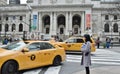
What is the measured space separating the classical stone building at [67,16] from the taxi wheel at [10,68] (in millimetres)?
78542

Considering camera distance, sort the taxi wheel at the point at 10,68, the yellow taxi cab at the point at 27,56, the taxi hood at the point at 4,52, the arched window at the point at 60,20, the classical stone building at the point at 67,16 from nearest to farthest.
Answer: the taxi wheel at the point at 10,68 → the yellow taxi cab at the point at 27,56 → the taxi hood at the point at 4,52 → the classical stone building at the point at 67,16 → the arched window at the point at 60,20

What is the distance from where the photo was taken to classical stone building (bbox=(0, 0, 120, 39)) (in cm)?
9525

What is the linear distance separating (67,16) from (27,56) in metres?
83.7

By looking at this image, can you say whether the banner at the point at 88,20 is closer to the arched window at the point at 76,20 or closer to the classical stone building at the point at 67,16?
the classical stone building at the point at 67,16

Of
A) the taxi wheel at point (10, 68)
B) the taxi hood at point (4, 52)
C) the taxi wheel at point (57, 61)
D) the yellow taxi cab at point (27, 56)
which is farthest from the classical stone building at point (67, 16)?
the taxi wheel at point (10, 68)

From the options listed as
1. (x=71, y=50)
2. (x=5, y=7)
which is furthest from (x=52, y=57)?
(x=5, y=7)

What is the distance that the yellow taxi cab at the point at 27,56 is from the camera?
11.4 metres

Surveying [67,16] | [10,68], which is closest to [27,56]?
[10,68]

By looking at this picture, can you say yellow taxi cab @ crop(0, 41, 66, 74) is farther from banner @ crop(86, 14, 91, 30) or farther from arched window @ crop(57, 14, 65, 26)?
arched window @ crop(57, 14, 65, 26)

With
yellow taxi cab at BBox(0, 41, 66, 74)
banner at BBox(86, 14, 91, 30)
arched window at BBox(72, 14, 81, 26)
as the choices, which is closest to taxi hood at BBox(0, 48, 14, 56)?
yellow taxi cab at BBox(0, 41, 66, 74)

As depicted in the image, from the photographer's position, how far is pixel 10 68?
1142cm

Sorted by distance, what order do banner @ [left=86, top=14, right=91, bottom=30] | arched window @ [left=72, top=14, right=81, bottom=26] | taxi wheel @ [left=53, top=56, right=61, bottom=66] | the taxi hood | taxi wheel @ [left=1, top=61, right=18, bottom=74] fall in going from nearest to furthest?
taxi wheel @ [left=1, top=61, right=18, bottom=74], the taxi hood, taxi wheel @ [left=53, top=56, right=61, bottom=66], banner @ [left=86, top=14, right=91, bottom=30], arched window @ [left=72, top=14, right=81, bottom=26]

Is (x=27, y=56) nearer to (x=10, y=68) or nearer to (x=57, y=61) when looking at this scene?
(x=10, y=68)

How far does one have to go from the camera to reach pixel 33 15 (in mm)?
95062
